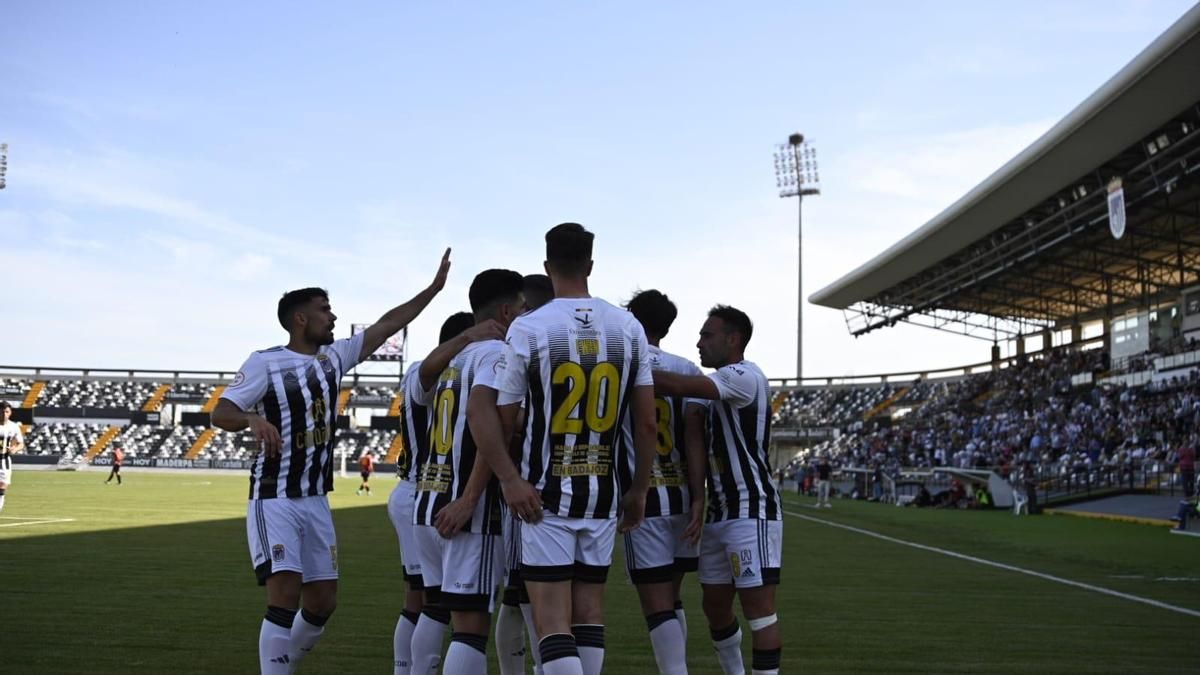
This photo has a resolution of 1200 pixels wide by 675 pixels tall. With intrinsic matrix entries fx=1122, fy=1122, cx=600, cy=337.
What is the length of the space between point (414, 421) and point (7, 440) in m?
16.8

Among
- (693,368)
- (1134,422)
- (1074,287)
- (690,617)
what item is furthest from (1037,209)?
(693,368)

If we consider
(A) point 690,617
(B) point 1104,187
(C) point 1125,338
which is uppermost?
(B) point 1104,187

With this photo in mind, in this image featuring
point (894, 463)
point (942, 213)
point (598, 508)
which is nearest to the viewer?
point (598, 508)

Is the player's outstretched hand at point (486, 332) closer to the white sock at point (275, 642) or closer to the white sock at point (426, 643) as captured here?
the white sock at point (426, 643)

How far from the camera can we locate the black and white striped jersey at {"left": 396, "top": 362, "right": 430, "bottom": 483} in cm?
577

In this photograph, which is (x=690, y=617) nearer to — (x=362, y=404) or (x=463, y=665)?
(x=463, y=665)

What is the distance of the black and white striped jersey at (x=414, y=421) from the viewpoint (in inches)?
227

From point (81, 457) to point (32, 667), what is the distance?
66.6m

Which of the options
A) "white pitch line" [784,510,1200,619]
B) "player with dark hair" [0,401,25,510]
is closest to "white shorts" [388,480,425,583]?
"white pitch line" [784,510,1200,619]

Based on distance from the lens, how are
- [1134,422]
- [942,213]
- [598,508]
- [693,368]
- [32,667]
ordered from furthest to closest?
[942,213] → [1134,422] → [32,667] → [693,368] → [598,508]

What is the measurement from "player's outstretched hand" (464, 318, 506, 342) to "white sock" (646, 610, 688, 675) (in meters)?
1.57

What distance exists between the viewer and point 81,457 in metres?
67.1

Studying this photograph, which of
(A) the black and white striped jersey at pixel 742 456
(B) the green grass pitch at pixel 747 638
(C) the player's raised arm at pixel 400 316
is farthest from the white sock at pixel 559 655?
(B) the green grass pitch at pixel 747 638

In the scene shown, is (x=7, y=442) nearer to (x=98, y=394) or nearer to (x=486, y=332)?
(x=486, y=332)
